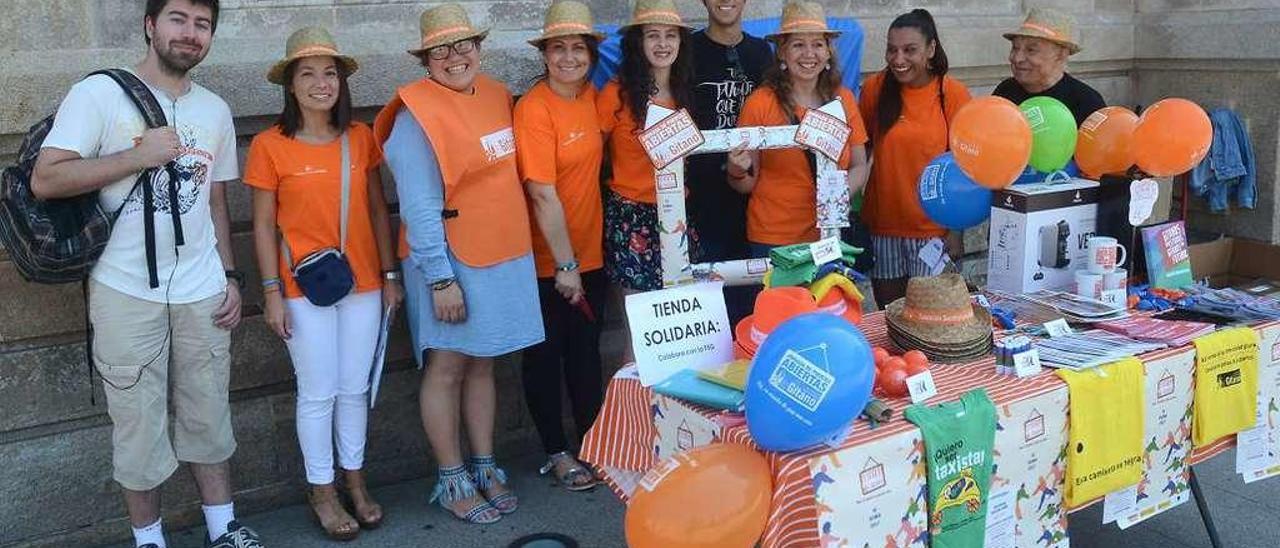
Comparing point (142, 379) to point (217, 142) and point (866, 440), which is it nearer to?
point (217, 142)

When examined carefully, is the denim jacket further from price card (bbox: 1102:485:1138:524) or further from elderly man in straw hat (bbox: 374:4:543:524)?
elderly man in straw hat (bbox: 374:4:543:524)

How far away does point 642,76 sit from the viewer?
3.97 metres

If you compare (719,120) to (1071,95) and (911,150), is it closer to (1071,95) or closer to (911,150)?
(911,150)

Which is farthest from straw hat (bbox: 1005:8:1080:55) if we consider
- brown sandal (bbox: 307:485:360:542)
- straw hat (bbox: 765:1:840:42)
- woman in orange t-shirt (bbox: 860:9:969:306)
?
brown sandal (bbox: 307:485:360:542)

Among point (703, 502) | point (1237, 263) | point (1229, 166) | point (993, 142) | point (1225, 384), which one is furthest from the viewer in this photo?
point (1237, 263)

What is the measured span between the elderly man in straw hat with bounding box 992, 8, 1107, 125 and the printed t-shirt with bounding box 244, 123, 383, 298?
2617mm

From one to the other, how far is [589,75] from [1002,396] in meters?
2.10

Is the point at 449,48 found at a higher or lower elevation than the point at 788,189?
higher

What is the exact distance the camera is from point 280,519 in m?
4.23

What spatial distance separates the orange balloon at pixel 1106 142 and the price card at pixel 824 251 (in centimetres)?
137

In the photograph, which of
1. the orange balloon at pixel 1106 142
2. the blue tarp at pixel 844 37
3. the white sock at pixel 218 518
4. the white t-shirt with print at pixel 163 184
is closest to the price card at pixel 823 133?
the blue tarp at pixel 844 37

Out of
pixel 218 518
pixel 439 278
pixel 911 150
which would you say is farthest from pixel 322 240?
pixel 911 150

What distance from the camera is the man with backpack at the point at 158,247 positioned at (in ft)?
10.4

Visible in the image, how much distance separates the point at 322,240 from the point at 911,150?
2.34 meters
